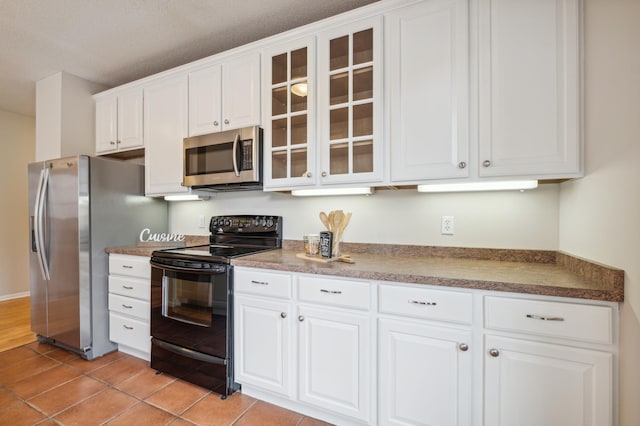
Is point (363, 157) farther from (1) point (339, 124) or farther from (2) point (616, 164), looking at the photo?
(2) point (616, 164)

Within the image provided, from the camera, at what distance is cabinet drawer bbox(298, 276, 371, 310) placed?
1.47m

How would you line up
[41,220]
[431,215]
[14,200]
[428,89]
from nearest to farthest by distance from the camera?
[428,89] < [431,215] < [41,220] < [14,200]

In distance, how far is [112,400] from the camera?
5.93 feet

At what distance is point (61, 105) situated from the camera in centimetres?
274

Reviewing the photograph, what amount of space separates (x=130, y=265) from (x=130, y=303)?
0.31m

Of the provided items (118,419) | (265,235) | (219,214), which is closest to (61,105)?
(219,214)

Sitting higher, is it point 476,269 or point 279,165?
point 279,165

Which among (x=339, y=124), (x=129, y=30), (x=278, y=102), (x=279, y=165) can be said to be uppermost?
(x=129, y=30)

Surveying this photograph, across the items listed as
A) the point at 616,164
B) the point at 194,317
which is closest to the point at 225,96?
the point at 194,317

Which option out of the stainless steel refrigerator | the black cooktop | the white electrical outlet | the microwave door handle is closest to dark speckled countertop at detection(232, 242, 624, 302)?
the white electrical outlet

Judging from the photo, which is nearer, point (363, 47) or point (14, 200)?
point (363, 47)

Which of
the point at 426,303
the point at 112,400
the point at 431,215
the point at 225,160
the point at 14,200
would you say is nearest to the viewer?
the point at 426,303

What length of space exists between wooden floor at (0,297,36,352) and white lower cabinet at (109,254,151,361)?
106cm

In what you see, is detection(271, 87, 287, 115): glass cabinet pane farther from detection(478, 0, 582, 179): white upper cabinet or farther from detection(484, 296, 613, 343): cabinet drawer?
detection(484, 296, 613, 343): cabinet drawer
